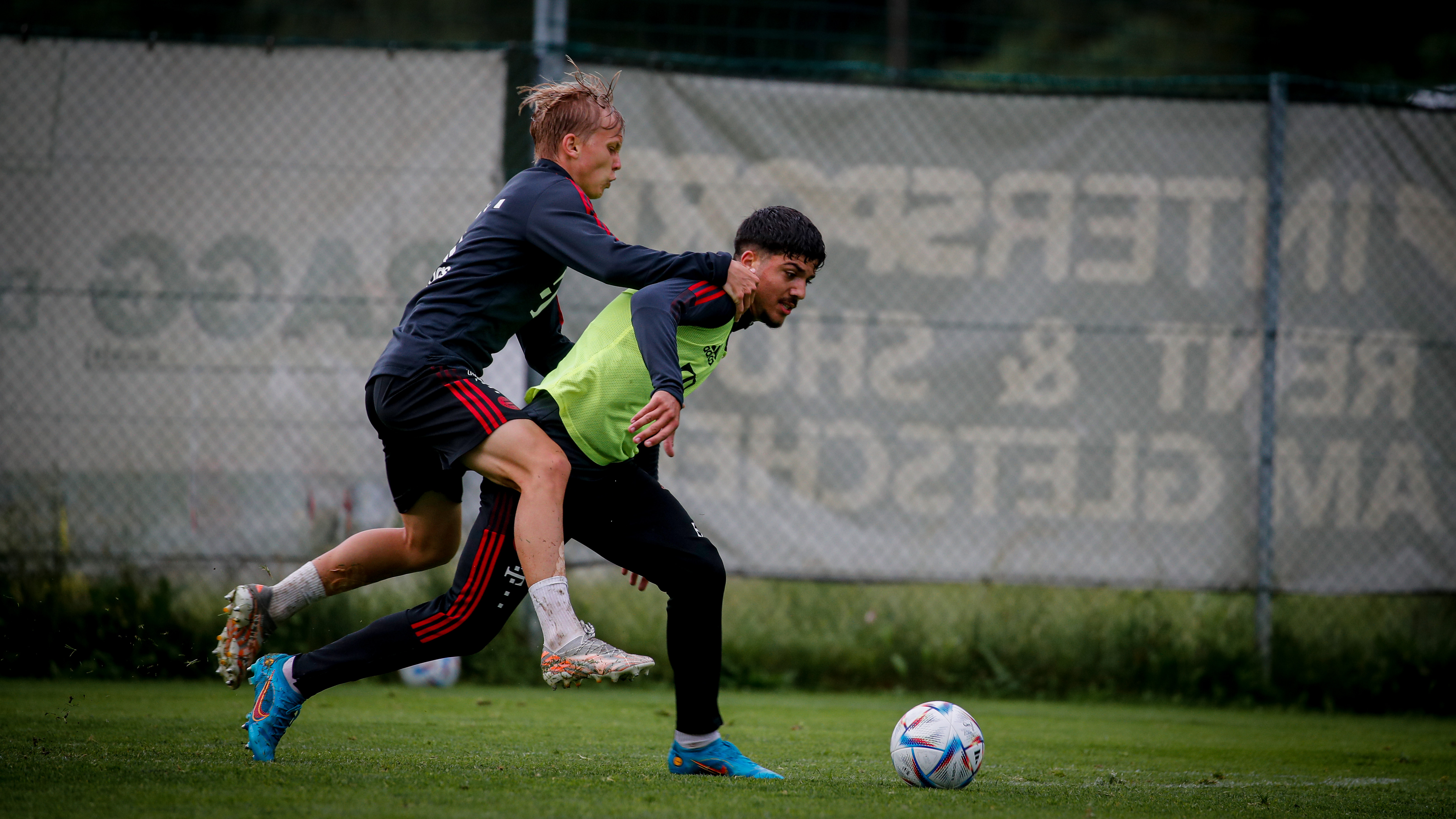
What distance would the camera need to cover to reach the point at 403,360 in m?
3.60

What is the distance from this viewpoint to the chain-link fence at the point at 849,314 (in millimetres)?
6617

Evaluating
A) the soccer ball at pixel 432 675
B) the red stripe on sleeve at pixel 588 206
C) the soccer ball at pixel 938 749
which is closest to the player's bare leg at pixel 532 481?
the red stripe on sleeve at pixel 588 206

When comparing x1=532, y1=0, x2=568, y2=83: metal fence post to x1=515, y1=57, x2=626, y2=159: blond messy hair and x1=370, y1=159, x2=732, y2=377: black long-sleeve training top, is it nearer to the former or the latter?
x1=515, y1=57, x2=626, y2=159: blond messy hair

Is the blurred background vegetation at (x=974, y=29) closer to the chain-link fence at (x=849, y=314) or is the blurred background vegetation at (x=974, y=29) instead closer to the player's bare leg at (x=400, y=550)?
the chain-link fence at (x=849, y=314)

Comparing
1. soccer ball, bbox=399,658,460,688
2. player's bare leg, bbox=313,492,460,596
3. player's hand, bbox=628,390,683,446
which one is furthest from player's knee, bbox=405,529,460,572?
soccer ball, bbox=399,658,460,688

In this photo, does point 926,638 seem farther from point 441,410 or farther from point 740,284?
point 441,410

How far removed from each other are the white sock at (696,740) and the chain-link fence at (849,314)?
9.69 feet

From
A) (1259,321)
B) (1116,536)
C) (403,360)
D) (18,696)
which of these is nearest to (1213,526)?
(1116,536)

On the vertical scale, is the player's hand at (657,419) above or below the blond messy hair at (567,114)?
below

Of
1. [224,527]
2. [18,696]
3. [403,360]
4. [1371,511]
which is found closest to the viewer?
[403,360]

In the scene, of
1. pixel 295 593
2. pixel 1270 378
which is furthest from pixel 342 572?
pixel 1270 378

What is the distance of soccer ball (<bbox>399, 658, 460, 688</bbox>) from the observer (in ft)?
20.8

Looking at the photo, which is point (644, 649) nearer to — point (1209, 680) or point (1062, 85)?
point (1209, 680)

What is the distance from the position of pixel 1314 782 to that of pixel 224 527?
17.0ft
